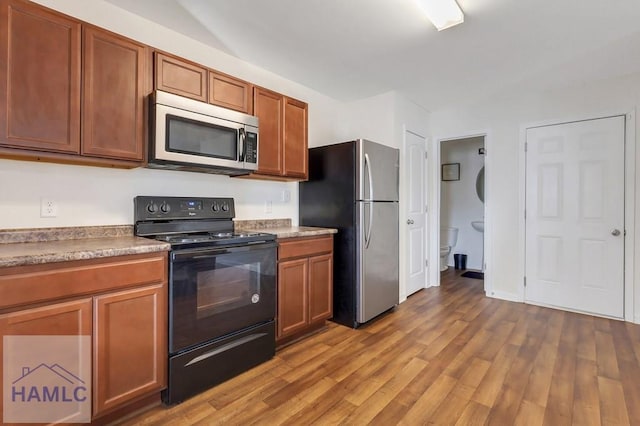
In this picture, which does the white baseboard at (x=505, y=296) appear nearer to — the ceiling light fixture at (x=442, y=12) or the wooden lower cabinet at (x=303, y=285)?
the wooden lower cabinet at (x=303, y=285)

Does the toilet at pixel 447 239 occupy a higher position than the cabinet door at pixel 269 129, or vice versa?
the cabinet door at pixel 269 129

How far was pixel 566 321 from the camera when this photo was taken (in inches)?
119

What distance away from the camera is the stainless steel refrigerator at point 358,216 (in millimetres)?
2816

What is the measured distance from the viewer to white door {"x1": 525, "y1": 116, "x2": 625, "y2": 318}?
121 inches

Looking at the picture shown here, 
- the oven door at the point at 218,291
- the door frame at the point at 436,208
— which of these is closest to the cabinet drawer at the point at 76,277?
the oven door at the point at 218,291

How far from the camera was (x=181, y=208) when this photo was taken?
7.47 feet

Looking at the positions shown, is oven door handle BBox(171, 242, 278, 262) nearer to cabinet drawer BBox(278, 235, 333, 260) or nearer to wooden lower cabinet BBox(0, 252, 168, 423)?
wooden lower cabinet BBox(0, 252, 168, 423)

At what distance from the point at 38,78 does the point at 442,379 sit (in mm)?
2873

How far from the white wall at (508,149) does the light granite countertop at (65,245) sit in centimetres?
370

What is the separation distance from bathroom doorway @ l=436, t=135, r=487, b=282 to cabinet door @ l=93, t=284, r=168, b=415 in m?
4.55

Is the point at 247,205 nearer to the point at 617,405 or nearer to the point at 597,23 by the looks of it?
the point at 617,405

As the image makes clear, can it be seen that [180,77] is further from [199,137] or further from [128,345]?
[128,345]

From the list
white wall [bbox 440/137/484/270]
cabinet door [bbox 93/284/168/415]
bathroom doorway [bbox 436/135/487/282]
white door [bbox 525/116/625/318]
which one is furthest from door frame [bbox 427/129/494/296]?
cabinet door [bbox 93/284/168/415]

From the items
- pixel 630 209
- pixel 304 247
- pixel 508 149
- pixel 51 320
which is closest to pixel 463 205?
pixel 508 149
